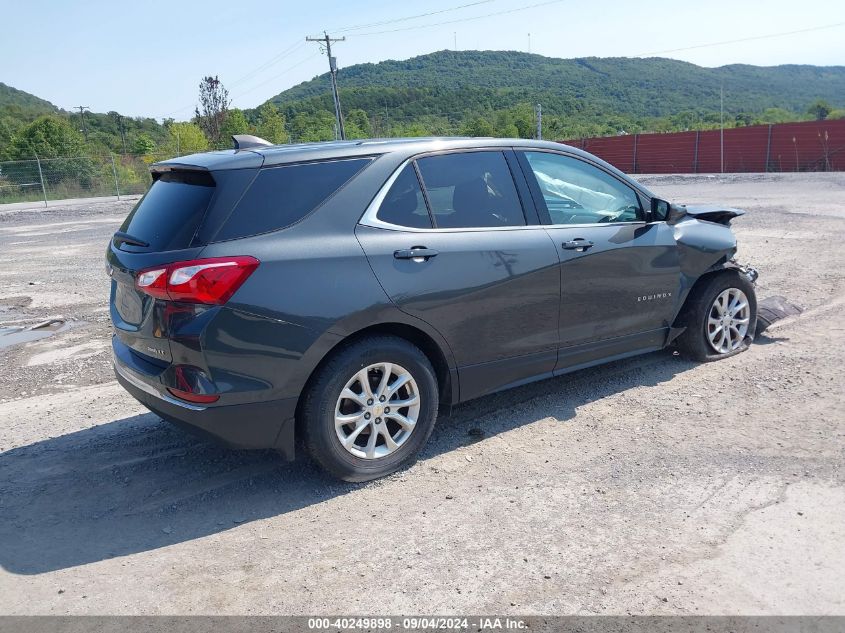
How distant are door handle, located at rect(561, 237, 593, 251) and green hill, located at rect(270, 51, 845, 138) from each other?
73.1m

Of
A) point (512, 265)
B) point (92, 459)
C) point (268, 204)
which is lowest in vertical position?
point (92, 459)

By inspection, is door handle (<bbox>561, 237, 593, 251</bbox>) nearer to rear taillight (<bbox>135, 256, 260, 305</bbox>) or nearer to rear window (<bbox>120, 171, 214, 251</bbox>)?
rear taillight (<bbox>135, 256, 260, 305</bbox>)

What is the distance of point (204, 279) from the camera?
342 cm

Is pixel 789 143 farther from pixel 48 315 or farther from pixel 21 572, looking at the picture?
pixel 21 572

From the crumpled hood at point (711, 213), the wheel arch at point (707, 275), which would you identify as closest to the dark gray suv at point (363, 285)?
the wheel arch at point (707, 275)

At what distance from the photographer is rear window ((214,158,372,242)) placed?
3600 mm

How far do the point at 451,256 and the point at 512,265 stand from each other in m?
0.47

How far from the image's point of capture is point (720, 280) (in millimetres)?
5605

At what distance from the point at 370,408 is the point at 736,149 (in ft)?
114

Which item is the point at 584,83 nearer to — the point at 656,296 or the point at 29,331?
the point at 29,331

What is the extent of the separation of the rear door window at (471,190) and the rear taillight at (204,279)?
1.26m

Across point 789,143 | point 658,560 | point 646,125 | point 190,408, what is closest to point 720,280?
point 658,560

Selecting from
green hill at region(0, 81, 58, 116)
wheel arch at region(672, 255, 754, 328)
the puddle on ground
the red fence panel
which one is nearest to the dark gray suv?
wheel arch at region(672, 255, 754, 328)

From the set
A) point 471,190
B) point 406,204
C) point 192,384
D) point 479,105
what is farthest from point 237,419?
point 479,105
